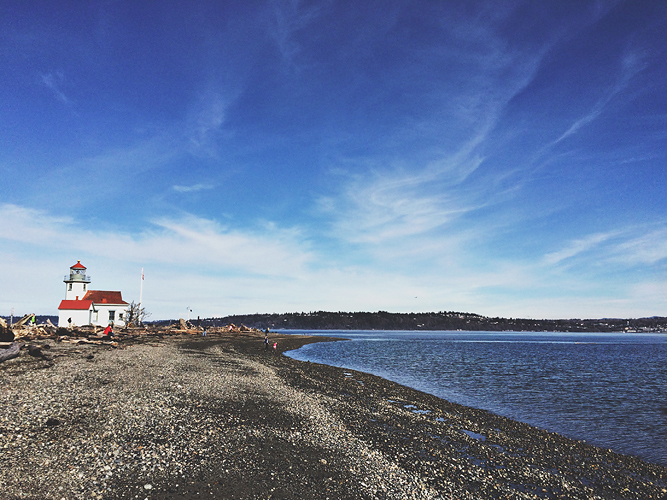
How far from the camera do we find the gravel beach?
34.0ft

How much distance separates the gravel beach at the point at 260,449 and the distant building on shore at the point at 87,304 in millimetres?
57490

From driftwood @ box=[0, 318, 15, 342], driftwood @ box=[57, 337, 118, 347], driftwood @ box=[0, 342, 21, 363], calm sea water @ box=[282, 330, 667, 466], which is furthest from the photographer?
driftwood @ box=[57, 337, 118, 347]

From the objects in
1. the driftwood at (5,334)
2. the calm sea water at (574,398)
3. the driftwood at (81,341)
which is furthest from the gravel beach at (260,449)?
the driftwood at (81,341)

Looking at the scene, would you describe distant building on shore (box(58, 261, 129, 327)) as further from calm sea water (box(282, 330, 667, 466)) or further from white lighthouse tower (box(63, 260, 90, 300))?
calm sea water (box(282, 330, 667, 466))

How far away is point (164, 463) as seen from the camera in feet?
36.7

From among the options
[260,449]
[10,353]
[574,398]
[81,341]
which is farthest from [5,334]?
[574,398]

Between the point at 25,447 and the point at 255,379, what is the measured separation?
16.8 meters

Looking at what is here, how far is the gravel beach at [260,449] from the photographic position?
10.4 meters

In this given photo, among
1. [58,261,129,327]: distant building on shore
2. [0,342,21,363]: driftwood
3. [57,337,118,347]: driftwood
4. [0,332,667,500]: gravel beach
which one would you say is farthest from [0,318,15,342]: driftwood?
[58,261,129,327]: distant building on shore

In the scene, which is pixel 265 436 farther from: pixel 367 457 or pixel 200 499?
pixel 200 499

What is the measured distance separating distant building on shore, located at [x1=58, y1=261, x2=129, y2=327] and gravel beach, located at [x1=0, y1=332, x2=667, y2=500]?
57.5 meters

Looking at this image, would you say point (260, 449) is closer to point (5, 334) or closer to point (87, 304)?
point (5, 334)

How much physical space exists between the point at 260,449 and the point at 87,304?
246 feet

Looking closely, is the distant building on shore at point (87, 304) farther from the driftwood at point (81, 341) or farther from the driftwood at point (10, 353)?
the driftwood at point (10, 353)
